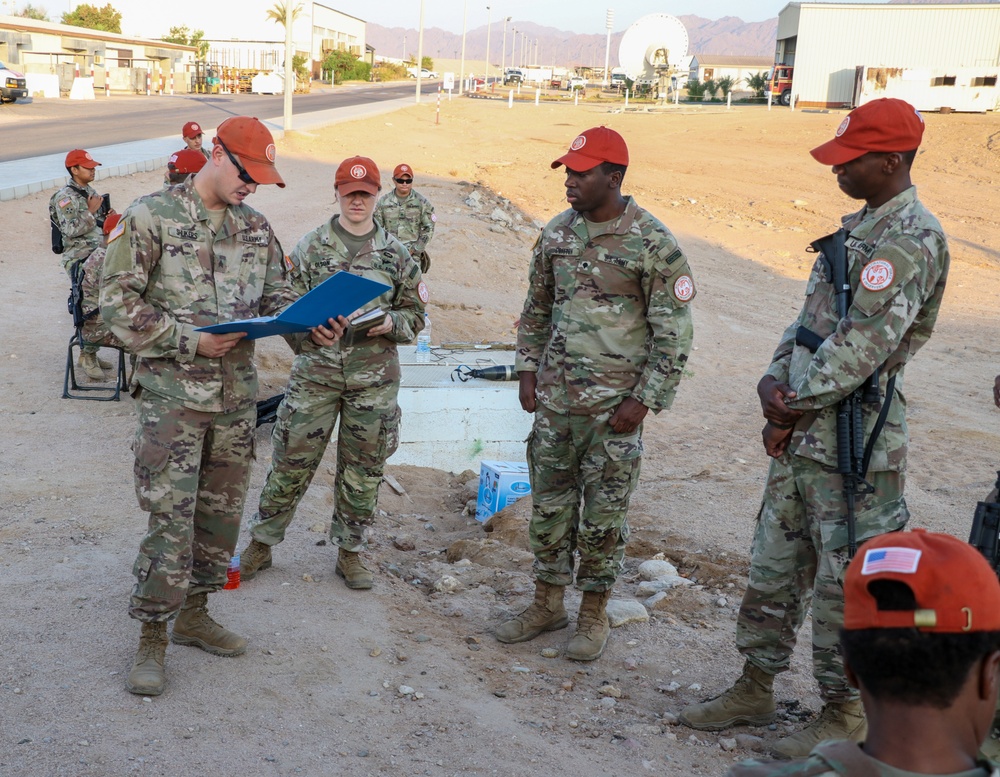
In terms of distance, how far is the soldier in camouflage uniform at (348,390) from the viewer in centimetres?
478

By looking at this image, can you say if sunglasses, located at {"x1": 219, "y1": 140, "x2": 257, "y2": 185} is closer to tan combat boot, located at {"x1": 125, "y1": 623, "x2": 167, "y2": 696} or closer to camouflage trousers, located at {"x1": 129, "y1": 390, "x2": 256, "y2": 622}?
camouflage trousers, located at {"x1": 129, "y1": 390, "x2": 256, "y2": 622}

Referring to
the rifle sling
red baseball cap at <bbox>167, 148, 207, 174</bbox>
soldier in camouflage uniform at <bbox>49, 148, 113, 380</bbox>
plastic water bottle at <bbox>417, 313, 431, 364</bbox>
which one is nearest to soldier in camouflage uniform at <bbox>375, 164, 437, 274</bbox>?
plastic water bottle at <bbox>417, 313, 431, 364</bbox>

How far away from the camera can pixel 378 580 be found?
512cm

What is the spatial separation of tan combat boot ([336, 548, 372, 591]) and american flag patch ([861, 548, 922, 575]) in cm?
362

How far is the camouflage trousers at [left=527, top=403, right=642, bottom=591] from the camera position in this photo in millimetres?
4293

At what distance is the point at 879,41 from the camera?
40.5 m

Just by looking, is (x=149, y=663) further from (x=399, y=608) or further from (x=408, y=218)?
(x=408, y=218)

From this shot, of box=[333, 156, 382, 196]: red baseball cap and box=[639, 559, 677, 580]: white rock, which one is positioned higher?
box=[333, 156, 382, 196]: red baseball cap

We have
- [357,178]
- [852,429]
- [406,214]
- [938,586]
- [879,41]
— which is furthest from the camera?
[879,41]

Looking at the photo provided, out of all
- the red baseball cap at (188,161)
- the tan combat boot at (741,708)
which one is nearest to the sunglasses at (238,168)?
the tan combat boot at (741,708)

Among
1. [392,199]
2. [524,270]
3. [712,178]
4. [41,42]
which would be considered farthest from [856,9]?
[41,42]

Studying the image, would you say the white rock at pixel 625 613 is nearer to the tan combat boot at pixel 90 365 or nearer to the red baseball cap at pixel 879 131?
the red baseball cap at pixel 879 131

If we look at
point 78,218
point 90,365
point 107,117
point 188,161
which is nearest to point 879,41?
point 107,117

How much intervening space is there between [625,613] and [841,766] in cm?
324
